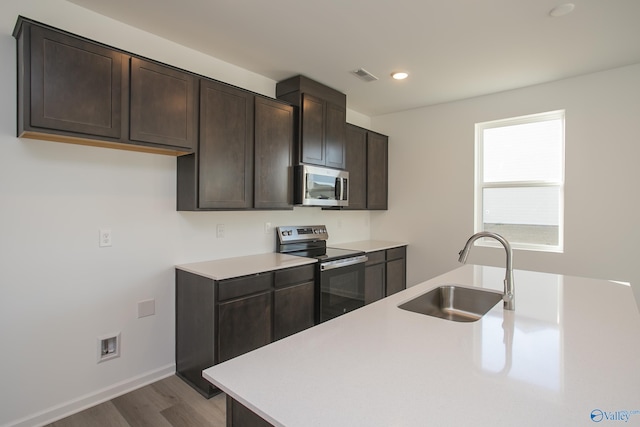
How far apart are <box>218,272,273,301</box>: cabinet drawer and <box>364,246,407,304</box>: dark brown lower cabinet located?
4.75 ft

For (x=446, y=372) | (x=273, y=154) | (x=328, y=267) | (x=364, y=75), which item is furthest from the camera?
(x=364, y=75)

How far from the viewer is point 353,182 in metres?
4.01

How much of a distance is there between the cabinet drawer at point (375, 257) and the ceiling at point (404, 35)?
185 cm

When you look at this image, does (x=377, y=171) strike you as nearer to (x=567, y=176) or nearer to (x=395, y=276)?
(x=395, y=276)

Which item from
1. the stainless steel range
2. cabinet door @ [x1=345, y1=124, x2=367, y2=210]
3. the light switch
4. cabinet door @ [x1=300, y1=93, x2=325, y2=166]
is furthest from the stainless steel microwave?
the light switch

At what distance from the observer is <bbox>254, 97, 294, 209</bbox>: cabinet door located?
2.87 metres

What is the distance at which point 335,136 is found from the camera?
3.60 m

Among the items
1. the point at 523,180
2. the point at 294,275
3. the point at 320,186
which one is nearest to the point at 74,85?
the point at 294,275

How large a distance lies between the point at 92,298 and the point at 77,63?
1438 mm

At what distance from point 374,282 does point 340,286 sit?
2.43 feet

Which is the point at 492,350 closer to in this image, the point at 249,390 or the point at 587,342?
the point at 587,342

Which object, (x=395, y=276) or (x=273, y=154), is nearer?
(x=273, y=154)

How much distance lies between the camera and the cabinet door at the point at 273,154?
2865 mm

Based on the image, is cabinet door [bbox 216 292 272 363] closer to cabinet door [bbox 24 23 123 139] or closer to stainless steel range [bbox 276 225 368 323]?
stainless steel range [bbox 276 225 368 323]
